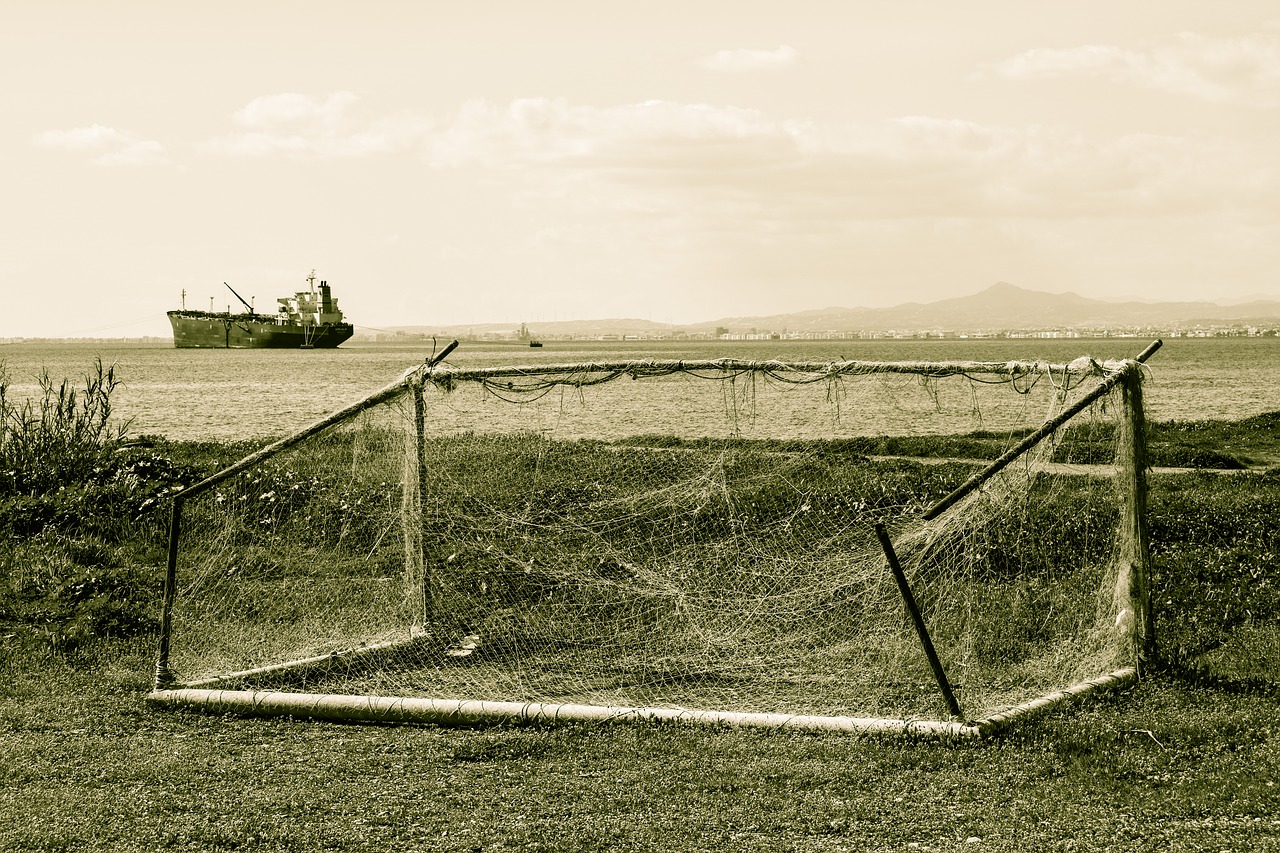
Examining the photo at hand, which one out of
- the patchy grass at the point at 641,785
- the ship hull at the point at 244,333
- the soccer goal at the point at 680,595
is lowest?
the patchy grass at the point at 641,785

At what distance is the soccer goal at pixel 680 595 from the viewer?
7.82 m

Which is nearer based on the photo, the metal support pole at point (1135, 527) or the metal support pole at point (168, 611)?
the metal support pole at point (1135, 527)

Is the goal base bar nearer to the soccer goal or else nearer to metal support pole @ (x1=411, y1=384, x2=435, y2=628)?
the soccer goal

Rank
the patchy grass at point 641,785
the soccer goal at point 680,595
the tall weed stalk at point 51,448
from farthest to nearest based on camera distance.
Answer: the tall weed stalk at point 51,448 < the soccer goal at point 680,595 < the patchy grass at point 641,785

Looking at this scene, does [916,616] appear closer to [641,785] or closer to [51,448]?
[641,785]

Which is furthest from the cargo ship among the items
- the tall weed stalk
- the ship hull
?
A: the tall weed stalk

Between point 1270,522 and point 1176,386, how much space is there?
2213 inches

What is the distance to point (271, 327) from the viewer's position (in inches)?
6791

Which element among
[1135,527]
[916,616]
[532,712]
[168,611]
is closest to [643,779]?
[532,712]

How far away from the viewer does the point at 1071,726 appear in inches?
276

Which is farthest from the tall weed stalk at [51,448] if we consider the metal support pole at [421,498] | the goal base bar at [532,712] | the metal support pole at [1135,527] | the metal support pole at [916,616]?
the metal support pole at [1135,527]

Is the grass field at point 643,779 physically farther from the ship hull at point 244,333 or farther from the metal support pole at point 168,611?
the ship hull at point 244,333

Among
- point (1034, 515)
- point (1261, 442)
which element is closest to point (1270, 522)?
point (1034, 515)

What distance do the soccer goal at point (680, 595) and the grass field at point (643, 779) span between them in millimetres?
307
